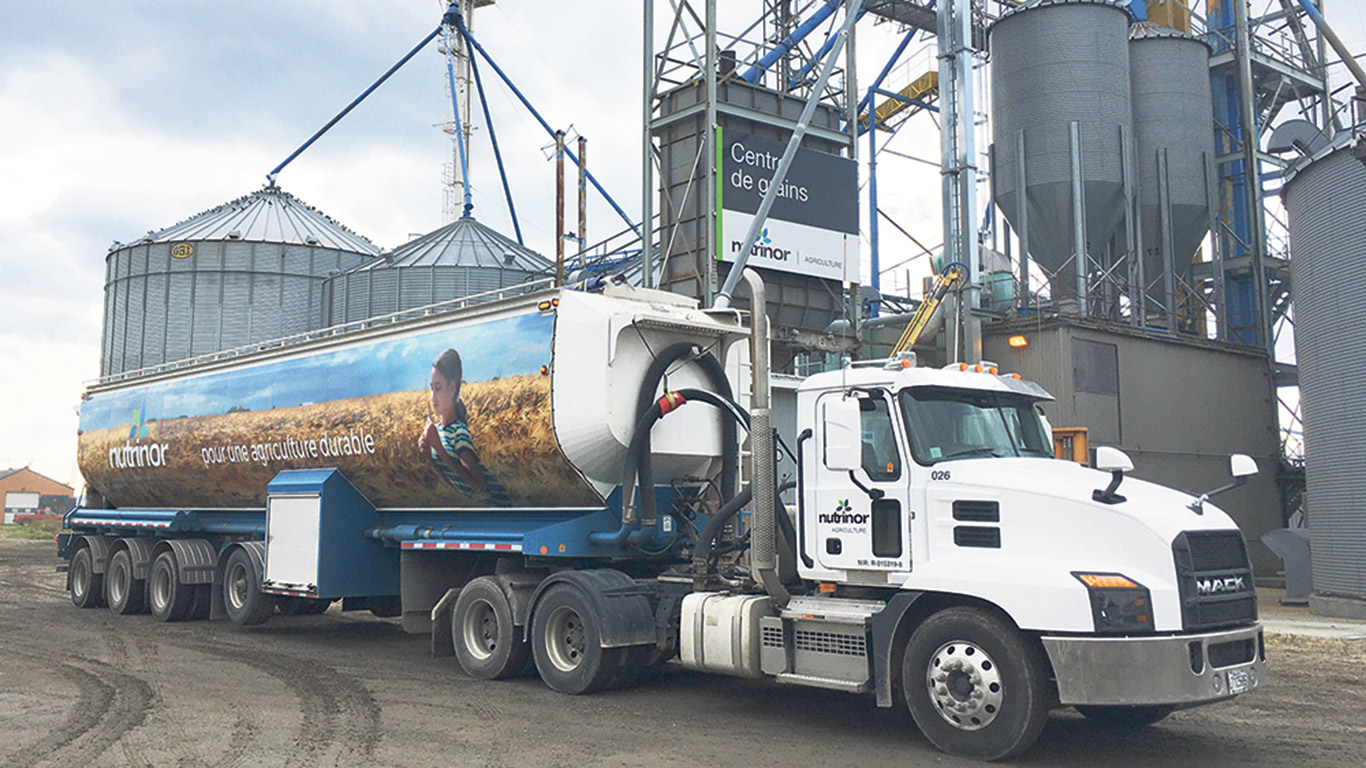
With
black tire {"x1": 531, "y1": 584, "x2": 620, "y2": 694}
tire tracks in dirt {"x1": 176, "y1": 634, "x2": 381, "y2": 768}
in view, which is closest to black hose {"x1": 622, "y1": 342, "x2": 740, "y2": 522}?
black tire {"x1": 531, "y1": 584, "x2": 620, "y2": 694}

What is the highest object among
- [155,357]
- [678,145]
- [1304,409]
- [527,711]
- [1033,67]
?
[1033,67]

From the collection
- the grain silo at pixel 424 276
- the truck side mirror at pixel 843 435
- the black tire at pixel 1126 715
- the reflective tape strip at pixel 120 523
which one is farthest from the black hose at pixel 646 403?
the grain silo at pixel 424 276

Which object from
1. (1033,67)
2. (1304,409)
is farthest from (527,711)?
(1033,67)

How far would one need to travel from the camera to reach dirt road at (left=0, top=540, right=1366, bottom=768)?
8477mm

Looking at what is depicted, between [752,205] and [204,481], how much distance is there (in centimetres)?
1395

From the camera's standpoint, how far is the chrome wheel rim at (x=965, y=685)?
8.11 m

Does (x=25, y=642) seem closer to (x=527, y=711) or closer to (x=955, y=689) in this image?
(x=527, y=711)

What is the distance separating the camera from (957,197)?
29031mm

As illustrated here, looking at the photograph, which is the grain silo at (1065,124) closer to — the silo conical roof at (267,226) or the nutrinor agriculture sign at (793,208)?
the nutrinor agriculture sign at (793,208)

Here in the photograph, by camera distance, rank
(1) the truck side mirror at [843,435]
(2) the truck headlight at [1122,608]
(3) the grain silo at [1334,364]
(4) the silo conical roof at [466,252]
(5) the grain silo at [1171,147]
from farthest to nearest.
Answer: (4) the silo conical roof at [466,252] < (5) the grain silo at [1171,147] < (3) the grain silo at [1334,364] < (1) the truck side mirror at [843,435] < (2) the truck headlight at [1122,608]

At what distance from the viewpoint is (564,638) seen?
459 inches

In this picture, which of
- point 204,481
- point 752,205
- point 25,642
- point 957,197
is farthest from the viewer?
point 957,197

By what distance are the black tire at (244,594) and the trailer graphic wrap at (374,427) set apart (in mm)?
978

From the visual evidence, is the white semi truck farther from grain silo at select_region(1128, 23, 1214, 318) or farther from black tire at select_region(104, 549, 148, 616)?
grain silo at select_region(1128, 23, 1214, 318)
